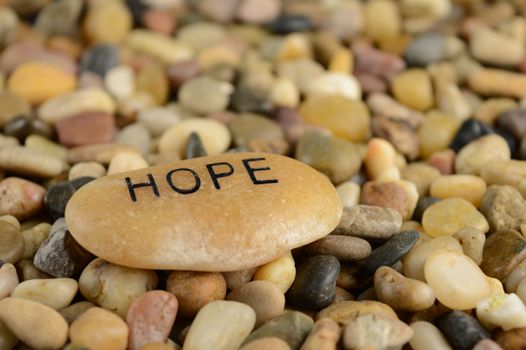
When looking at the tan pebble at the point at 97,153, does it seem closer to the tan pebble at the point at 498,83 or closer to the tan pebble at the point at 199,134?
the tan pebble at the point at 199,134

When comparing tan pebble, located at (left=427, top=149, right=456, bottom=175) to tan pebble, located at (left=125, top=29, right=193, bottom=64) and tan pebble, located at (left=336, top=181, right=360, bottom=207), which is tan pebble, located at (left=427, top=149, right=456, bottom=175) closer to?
tan pebble, located at (left=336, top=181, right=360, bottom=207)

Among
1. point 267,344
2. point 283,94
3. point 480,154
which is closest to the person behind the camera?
point 267,344

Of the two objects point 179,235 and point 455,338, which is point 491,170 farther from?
point 179,235

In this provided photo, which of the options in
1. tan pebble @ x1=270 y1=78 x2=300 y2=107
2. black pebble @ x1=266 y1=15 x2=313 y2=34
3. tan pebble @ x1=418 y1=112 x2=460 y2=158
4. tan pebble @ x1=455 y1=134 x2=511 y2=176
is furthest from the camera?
black pebble @ x1=266 y1=15 x2=313 y2=34

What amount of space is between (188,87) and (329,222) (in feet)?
2.01

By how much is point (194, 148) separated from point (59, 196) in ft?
0.84

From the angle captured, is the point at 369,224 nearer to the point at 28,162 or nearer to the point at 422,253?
the point at 422,253

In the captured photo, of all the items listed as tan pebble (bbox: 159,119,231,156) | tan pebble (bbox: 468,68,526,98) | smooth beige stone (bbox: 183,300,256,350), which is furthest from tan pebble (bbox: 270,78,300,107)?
smooth beige stone (bbox: 183,300,256,350)

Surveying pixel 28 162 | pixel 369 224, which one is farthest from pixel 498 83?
pixel 28 162

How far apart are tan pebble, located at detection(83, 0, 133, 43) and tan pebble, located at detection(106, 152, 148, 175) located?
58cm

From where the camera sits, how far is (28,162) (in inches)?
41.8

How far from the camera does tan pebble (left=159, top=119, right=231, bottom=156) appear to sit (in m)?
1.20

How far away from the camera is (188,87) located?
1385 mm

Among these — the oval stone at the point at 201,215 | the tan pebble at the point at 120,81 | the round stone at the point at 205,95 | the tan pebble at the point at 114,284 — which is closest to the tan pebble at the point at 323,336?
the oval stone at the point at 201,215
